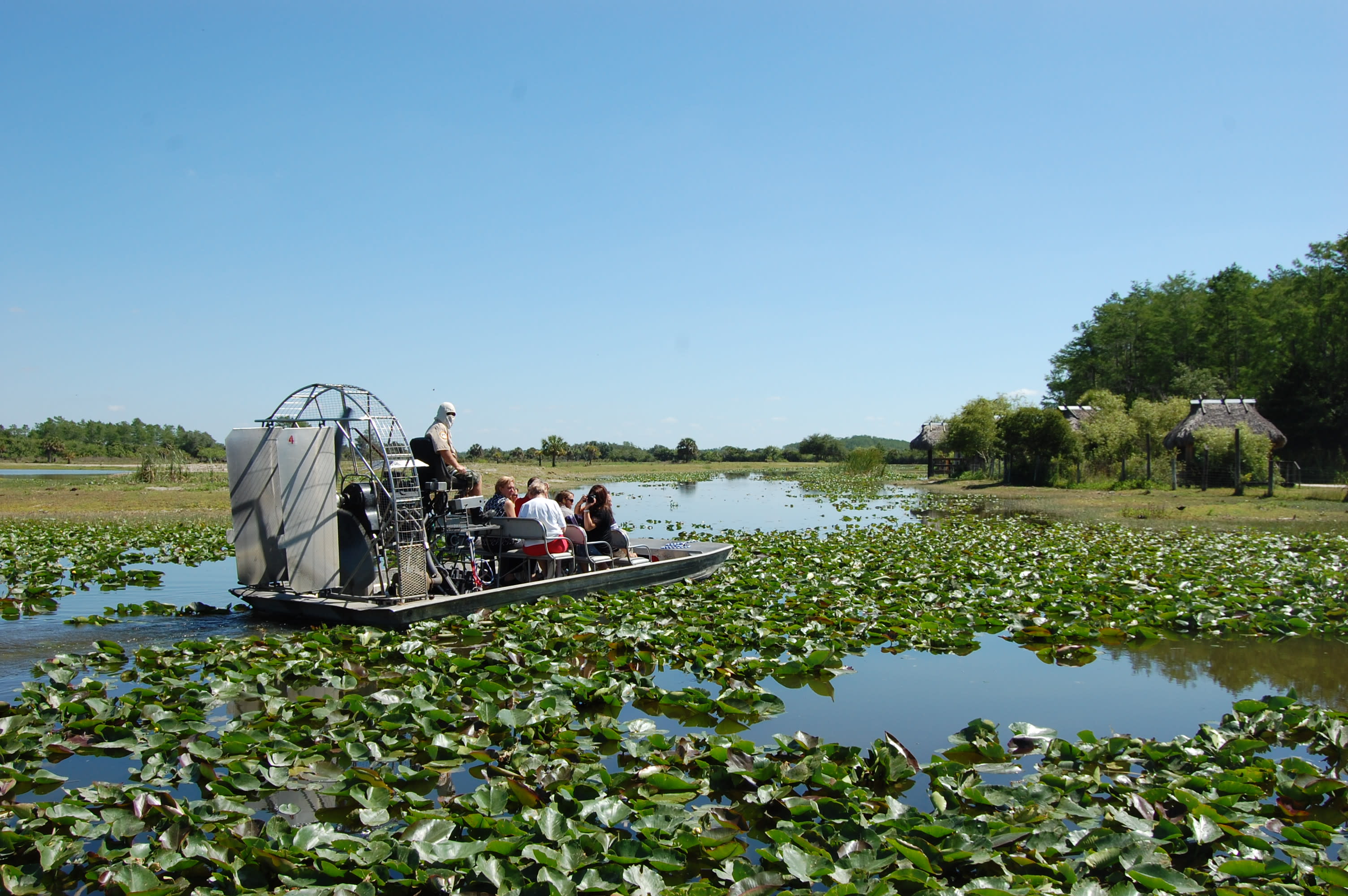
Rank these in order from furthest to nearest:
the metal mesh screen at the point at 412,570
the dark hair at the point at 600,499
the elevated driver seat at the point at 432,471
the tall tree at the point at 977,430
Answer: the tall tree at the point at 977,430, the dark hair at the point at 600,499, the elevated driver seat at the point at 432,471, the metal mesh screen at the point at 412,570

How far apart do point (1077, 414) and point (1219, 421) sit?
955cm

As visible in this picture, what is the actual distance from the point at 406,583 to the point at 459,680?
2353mm

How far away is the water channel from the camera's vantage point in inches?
232

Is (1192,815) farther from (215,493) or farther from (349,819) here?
(215,493)

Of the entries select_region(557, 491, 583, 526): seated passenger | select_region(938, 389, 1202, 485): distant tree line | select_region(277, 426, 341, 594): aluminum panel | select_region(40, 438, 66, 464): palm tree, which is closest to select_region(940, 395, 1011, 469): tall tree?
select_region(938, 389, 1202, 485): distant tree line

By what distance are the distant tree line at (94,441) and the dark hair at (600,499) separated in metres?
57.8

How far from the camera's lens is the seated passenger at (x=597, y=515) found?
35.4 feet

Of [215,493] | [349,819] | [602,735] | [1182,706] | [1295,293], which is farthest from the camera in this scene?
[1295,293]

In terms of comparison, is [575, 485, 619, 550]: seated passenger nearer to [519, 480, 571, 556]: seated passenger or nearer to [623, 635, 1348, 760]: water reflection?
[519, 480, 571, 556]: seated passenger

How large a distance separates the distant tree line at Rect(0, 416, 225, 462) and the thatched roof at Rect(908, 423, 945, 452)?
4960 centimetres

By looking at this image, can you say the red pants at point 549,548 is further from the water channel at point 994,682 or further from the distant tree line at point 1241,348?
the distant tree line at point 1241,348

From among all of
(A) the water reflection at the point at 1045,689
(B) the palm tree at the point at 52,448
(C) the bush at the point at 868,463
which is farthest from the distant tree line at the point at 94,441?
(A) the water reflection at the point at 1045,689

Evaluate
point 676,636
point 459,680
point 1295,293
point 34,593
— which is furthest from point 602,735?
point 1295,293

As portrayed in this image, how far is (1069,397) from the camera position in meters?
66.8
